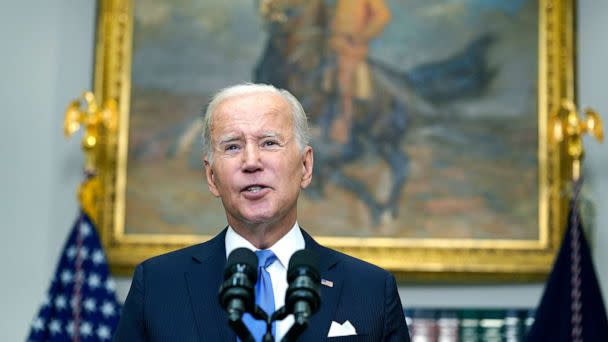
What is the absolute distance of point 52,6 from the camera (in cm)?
880

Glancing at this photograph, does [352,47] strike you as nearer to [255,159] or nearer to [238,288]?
[255,159]

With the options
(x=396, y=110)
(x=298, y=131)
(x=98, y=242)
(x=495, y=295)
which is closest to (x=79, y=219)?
(x=98, y=242)

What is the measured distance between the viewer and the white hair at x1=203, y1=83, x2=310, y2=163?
3.58 m

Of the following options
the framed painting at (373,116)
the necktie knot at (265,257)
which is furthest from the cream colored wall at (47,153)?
the necktie knot at (265,257)

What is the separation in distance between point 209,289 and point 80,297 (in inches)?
188

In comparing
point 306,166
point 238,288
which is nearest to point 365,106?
point 306,166

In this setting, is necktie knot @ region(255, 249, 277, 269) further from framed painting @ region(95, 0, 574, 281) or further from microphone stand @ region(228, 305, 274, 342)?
framed painting @ region(95, 0, 574, 281)

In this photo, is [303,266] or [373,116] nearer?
[303,266]

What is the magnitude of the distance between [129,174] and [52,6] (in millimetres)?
1530

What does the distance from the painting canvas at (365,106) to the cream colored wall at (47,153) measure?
0.44 meters

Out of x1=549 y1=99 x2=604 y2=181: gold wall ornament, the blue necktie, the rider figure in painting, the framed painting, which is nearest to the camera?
the blue necktie

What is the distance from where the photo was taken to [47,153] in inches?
339

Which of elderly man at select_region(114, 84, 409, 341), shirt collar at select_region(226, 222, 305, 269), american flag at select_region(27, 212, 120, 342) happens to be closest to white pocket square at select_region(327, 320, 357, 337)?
elderly man at select_region(114, 84, 409, 341)

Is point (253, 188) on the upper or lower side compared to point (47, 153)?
lower
